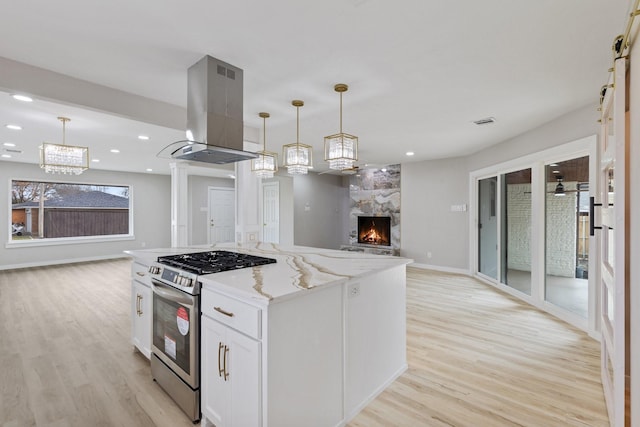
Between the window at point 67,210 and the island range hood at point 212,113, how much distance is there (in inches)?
279

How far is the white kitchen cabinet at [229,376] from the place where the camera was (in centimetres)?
148

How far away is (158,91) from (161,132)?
147 cm

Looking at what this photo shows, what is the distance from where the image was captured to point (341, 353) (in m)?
1.82

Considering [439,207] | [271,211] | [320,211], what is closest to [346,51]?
[439,207]

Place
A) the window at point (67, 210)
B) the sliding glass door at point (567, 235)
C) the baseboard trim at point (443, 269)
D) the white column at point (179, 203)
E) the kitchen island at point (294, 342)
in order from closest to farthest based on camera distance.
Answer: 1. the kitchen island at point (294, 342)
2. the sliding glass door at point (567, 235)
3. the baseboard trim at point (443, 269)
4. the white column at point (179, 203)
5. the window at point (67, 210)

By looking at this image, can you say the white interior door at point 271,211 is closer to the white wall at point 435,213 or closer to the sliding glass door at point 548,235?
the white wall at point 435,213

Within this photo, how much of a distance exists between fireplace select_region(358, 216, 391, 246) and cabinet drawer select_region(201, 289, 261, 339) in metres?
6.22

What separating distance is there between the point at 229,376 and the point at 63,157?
3.87 metres

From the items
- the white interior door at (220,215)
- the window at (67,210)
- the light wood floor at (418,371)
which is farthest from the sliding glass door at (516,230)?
the window at (67,210)

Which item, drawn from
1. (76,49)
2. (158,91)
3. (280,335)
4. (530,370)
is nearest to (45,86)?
(76,49)

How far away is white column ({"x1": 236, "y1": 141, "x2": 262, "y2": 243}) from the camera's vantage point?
4324 mm

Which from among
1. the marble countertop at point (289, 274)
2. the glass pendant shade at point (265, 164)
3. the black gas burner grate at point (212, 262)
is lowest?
the marble countertop at point (289, 274)

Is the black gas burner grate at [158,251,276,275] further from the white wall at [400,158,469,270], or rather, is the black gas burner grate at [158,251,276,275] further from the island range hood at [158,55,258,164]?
the white wall at [400,158,469,270]

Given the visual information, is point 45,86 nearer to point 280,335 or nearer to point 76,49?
point 76,49
